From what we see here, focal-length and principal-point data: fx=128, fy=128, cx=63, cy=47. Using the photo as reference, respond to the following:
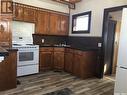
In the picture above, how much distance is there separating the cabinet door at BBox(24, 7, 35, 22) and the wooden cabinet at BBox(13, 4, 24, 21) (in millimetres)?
107

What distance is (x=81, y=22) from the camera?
4926 millimetres

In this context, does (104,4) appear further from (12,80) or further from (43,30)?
(12,80)

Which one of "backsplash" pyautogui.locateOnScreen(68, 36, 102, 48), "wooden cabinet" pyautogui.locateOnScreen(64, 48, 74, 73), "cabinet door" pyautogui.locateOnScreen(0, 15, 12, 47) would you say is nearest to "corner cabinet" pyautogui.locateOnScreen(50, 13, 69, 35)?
"backsplash" pyautogui.locateOnScreen(68, 36, 102, 48)

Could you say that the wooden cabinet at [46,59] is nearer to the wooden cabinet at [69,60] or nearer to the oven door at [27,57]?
the oven door at [27,57]

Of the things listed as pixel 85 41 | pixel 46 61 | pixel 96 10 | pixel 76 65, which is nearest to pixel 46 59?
pixel 46 61

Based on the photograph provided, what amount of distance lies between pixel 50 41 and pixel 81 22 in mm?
1446

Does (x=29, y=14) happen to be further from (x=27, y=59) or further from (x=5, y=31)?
(x=27, y=59)

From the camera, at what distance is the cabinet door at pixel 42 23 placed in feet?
15.1

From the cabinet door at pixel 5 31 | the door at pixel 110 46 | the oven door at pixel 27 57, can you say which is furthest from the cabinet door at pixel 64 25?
the cabinet door at pixel 5 31

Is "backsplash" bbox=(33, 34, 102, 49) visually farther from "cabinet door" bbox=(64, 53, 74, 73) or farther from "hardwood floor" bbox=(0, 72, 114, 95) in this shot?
"hardwood floor" bbox=(0, 72, 114, 95)

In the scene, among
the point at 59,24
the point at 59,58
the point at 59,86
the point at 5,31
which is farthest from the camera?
the point at 59,24

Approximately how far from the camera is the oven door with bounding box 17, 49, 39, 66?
383 centimetres

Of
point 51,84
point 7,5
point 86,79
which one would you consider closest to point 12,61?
point 51,84

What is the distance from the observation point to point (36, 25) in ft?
14.9
